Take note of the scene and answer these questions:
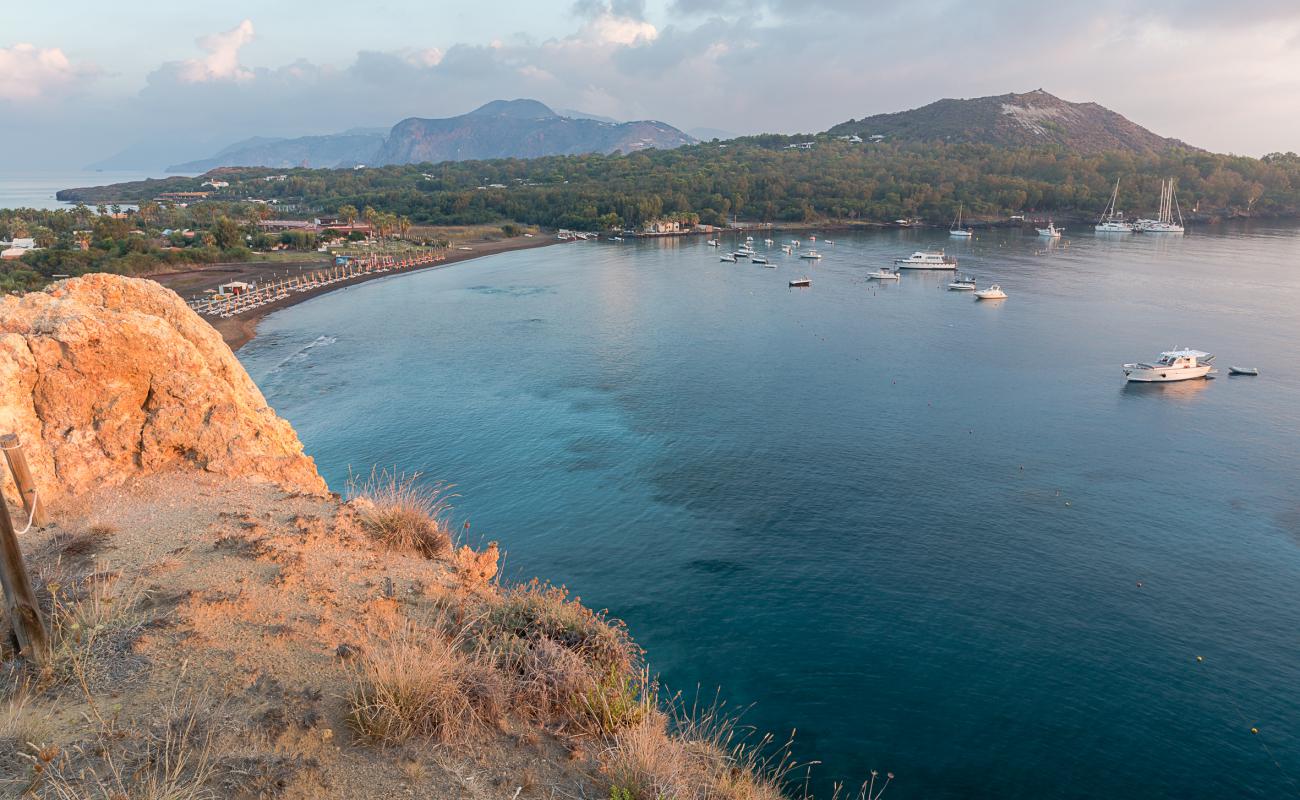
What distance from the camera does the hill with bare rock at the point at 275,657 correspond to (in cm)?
675

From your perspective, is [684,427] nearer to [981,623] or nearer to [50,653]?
[981,623]

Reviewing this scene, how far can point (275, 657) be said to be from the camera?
8586mm

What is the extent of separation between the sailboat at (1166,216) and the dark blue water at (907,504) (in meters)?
82.9

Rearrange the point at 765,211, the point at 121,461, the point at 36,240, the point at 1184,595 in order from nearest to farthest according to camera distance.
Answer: the point at 121,461 → the point at 1184,595 → the point at 36,240 → the point at 765,211

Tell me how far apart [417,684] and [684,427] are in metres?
31.5

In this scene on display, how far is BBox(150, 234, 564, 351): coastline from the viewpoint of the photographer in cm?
5947

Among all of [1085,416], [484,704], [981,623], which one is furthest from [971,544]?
[484,704]

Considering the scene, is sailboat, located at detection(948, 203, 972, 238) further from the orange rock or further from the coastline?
the orange rock

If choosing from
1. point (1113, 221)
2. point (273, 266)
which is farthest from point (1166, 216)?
point (273, 266)

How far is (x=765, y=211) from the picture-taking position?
156 metres

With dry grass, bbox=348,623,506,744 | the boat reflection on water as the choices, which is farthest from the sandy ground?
the boat reflection on water

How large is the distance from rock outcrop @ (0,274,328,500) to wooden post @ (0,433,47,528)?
1409mm

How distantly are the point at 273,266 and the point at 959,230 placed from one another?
4689 inches

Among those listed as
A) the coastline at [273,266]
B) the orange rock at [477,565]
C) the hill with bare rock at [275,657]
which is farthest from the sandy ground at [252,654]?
the coastline at [273,266]
